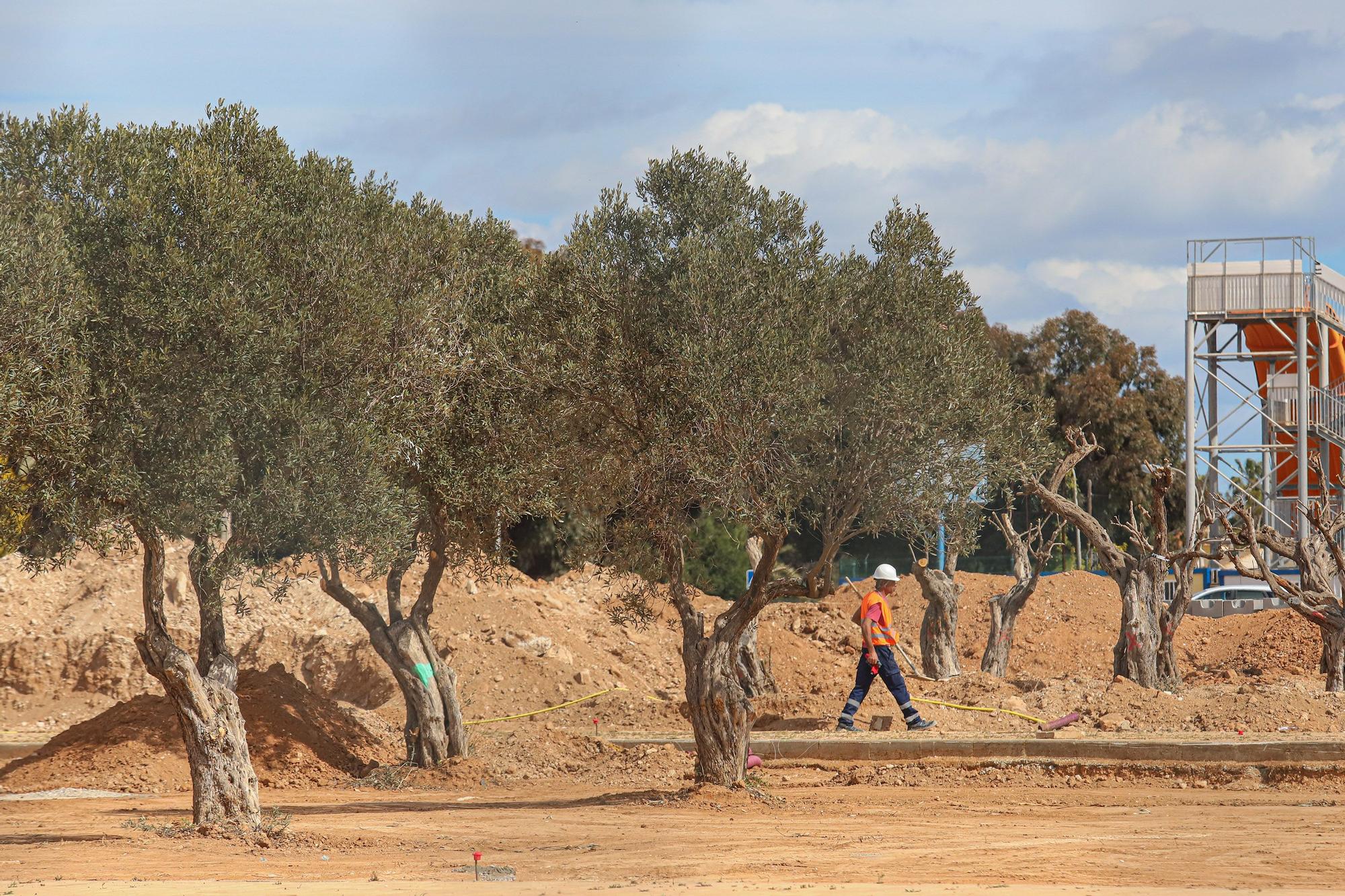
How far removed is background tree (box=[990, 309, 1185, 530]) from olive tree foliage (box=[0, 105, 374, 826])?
44391mm

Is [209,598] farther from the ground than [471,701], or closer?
farther from the ground

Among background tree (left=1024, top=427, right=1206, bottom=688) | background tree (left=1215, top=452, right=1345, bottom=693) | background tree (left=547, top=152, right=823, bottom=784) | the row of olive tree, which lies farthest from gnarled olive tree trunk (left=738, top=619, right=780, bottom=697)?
background tree (left=547, top=152, right=823, bottom=784)

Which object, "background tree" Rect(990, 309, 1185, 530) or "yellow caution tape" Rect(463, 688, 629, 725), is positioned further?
"background tree" Rect(990, 309, 1185, 530)

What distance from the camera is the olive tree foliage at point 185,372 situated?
1179 cm

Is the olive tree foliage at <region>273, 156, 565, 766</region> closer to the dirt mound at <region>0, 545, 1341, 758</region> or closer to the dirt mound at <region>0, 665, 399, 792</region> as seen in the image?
the dirt mound at <region>0, 665, 399, 792</region>

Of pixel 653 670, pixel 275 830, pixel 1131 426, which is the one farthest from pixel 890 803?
pixel 1131 426

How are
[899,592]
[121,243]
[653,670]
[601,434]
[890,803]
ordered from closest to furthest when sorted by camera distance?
[121,243]
[601,434]
[890,803]
[653,670]
[899,592]

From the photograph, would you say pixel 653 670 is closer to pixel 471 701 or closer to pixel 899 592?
pixel 471 701

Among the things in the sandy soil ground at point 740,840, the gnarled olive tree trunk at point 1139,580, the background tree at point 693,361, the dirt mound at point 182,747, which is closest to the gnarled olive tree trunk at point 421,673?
the dirt mound at point 182,747

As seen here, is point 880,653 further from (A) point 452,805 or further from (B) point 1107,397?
(B) point 1107,397

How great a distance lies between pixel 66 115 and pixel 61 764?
10.2 metres

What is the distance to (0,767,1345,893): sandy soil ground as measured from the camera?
1070 cm

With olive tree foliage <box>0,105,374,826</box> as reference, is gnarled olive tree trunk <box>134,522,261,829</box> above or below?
below

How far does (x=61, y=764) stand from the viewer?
1923cm
